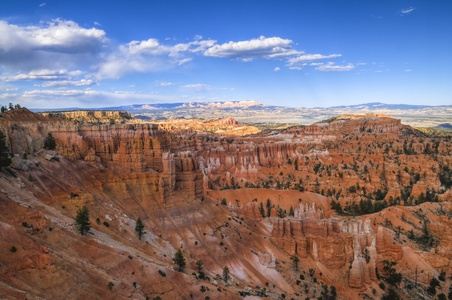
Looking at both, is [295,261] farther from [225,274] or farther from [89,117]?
[89,117]

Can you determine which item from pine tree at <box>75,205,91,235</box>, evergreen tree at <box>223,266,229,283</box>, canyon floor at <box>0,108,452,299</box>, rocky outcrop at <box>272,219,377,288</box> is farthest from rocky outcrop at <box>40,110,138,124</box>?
pine tree at <box>75,205,91,235</box>

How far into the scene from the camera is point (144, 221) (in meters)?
39.2

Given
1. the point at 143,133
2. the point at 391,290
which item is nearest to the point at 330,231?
the point at 391,290

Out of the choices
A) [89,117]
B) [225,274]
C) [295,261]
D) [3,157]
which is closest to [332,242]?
[295,261]

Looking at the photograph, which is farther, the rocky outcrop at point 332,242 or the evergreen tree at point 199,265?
the rocky outcrop at point 332,242

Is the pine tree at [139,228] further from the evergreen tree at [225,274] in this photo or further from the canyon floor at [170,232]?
the evergreen tree at [225,274]

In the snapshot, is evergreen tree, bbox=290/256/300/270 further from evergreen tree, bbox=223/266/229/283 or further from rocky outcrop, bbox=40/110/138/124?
rocky outcrop, bbox=40/110/138/124

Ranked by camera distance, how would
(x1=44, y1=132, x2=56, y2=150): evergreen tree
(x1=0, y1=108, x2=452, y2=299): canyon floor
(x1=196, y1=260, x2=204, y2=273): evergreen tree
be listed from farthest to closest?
(x1=44, y1=132, x2=56, y2=150): evergreen tree < (x1=196, y1=260, x2=204, y2=273): evergreen tree < (x1=0, y1=108, x2=452, y2=299): canyon floor

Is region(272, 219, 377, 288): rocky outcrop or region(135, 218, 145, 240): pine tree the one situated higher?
region(135, 218, 145, 240): pine tree

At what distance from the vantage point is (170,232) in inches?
1569

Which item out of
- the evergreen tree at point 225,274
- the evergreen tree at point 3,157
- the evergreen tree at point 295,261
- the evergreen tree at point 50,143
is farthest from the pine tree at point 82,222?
the evergreen tree at point 295,261

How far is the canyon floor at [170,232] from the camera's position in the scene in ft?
75.5

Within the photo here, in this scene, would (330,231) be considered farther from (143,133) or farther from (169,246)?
(143,133)

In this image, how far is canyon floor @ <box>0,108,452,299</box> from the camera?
2300 centimetres
